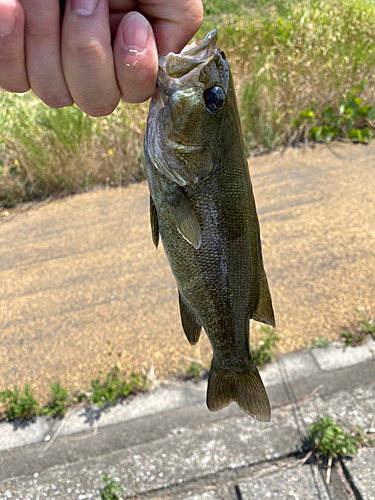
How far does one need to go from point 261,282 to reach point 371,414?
1571 mm

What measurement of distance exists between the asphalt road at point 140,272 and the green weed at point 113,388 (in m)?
0.15

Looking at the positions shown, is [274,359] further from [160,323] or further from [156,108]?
[156,108]

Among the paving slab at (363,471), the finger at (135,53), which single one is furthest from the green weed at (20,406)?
the finger at (135,53)

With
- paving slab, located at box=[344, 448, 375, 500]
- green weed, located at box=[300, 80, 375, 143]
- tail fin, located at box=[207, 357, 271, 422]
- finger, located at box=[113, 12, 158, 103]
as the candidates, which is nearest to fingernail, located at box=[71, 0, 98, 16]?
finger, located at box=[113, 12, 158, 103]

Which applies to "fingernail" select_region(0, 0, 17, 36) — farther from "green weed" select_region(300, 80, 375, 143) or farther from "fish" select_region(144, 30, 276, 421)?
"green weed" select_region(300, 80, 375, 143)

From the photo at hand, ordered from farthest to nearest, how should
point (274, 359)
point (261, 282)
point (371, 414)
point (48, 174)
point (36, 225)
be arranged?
point (48, 174), point (36, 225), point (274, 359), point (371, 414), point (261, 282)

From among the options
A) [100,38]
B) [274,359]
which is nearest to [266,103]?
[274,359]

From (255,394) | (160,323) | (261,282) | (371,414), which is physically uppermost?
(261,282)

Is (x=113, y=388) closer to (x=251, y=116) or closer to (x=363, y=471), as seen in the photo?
(x=363, y=471)

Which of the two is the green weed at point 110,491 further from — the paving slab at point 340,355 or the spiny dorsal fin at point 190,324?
the paving slab at point 340,355

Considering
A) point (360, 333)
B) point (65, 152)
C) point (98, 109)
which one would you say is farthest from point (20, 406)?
point (65, 152)

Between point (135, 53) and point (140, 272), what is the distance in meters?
2.92

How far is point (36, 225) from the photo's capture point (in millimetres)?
4824

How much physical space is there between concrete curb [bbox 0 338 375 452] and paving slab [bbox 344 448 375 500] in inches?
25.4
